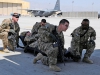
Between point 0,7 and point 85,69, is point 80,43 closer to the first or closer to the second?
point 85,69

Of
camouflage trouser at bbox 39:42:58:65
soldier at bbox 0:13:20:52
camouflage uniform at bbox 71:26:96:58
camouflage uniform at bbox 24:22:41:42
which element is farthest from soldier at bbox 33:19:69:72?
soldier at bbox 0:13:20:52

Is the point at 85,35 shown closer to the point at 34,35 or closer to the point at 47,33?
the point at 47,33

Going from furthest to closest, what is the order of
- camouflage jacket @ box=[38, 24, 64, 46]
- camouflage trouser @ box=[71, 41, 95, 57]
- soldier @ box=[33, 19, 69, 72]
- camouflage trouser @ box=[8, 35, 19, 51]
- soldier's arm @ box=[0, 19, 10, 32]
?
camouflage trouser @ box=[8, 35, 19, 51], soldier's arm @ box=[0, 19, 10, 32], camouflage trouser @ box=[71, 41, 95, 57], camouflage jacket @ box=[38, 24, 64, 46], soldier @ box=[33, 19, 69, 72]

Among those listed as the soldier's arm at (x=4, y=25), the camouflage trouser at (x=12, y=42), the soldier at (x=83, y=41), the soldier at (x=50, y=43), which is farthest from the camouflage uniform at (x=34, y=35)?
the soldier at (x=50, y=43)

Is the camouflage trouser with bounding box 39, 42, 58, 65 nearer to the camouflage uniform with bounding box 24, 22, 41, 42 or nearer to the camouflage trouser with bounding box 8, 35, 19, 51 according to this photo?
the camouflage uniform with bounding box 24, 22, 41, 42

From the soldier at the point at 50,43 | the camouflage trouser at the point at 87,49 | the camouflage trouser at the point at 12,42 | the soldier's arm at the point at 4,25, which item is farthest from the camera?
the camouflage trouser at the point at 12,42

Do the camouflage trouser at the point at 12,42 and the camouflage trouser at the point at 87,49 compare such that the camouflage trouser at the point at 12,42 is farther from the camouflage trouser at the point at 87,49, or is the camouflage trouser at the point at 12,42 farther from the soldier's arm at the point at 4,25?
the camouflage trouser at the point at 87,49

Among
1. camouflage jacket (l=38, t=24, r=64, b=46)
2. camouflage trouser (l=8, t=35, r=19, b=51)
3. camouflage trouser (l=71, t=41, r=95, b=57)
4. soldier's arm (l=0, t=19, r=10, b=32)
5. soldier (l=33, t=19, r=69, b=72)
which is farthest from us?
camouflage trouser (l=8, t=35, r=19, b=51)

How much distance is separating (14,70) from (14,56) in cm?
151

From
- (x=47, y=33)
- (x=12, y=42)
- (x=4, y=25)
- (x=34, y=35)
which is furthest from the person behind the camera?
(x=12, y=42)

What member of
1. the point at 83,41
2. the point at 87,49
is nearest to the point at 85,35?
the point at 83,41

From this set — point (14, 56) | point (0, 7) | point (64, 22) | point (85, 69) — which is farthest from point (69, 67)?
point (0, 7)

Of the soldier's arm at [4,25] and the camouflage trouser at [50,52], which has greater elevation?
the soldier's arm at [4,25]

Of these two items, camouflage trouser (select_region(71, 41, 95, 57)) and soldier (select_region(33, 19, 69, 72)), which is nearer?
soldier (select_region(33, 19, 69, 72))
